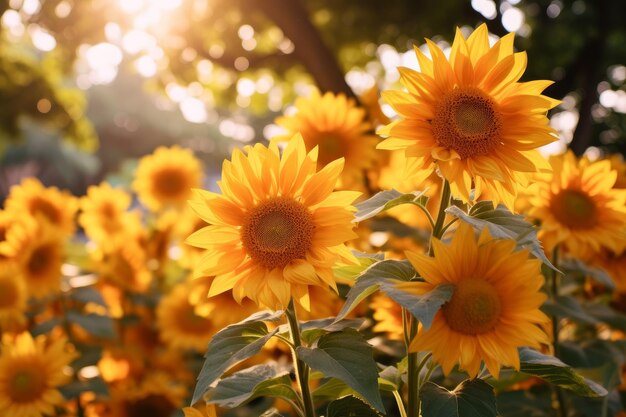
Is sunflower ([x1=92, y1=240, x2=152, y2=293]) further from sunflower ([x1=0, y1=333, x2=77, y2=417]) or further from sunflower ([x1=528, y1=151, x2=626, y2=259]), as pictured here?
sunflower ([x1=528, y1=151, x2=626, y2=259])

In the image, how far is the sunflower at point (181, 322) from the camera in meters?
2.96

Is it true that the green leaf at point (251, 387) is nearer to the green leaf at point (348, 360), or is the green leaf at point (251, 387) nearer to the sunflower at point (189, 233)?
the green leaf at point (348, 360)

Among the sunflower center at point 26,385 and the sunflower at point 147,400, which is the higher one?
the sunflower center at point 26,385

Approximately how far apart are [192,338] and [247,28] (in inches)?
248

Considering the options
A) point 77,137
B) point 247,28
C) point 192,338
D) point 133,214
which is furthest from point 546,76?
point 77,137

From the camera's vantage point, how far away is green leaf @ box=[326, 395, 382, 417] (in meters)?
1.24

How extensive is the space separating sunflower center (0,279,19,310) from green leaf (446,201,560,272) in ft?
6.44

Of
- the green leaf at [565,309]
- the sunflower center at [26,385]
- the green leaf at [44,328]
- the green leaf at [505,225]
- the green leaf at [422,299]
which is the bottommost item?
the green leaf at [44,328]

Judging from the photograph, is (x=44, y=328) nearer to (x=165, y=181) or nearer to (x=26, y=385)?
(x=26, y=385)

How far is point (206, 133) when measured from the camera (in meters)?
39.3

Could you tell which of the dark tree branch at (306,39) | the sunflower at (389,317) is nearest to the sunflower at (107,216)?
the sunflower at (389,317)

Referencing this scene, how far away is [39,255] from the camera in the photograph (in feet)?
9.45

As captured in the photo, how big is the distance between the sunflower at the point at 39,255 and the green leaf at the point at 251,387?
1759mm

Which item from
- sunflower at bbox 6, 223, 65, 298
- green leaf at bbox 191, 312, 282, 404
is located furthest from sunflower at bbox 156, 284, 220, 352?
green leaf at bbox 191, 312, 282, 404
